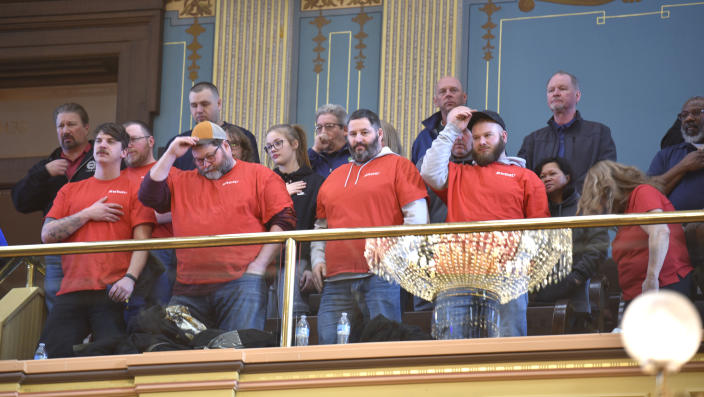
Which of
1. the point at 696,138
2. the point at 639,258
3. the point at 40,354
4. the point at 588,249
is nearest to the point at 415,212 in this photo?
the point at 588,249

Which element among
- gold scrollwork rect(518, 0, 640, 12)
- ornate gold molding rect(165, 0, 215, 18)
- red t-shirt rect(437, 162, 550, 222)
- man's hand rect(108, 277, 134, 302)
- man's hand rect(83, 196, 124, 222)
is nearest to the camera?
man's hand rect(108, 277, 134, 302)

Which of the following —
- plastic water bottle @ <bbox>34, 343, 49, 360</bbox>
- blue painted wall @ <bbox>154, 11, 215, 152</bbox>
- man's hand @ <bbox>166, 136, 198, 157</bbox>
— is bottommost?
plastic water bottle @ <bbox>34, 343, 49, 360</bbox>

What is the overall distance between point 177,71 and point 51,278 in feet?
13.5

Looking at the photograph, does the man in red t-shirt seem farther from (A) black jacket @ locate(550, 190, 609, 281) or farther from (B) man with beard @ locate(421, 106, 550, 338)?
(A) black jacket @ locate(550, 190, 609, 281)

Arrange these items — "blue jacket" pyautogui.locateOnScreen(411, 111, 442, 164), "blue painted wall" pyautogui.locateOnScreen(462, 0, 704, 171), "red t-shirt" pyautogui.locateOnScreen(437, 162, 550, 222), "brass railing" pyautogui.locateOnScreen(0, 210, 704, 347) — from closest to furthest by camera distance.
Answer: "brass railing" pyautogui.locateOnScreen(0, 210, 704, 347) → "red t-shirt" pyautogui.locateOnScreen(437, 162, 550, 222) → "blue jacket" pyautogui.locateOnScreen(411, 111, 442, 164) → "blue painted wall" pyautogui.locateOnScreen(462, 0, 704, 171)

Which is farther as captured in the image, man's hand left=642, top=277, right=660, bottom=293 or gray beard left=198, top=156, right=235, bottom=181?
gray beard left=198, top=156, right=235, bottom=181

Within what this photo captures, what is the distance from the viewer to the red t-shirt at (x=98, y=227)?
6.16 metres

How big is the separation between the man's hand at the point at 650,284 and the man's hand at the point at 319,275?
152 cm

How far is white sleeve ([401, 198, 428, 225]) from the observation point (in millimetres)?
6215

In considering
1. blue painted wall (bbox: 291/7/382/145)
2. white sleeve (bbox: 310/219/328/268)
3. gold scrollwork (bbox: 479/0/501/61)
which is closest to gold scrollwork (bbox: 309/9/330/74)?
blue painted wall (bbox: 291/7/382/145)

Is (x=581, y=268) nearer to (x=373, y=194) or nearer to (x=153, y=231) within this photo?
(x=373, y=194)

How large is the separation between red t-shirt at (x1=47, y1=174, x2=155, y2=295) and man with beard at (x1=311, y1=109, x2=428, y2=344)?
1034mm

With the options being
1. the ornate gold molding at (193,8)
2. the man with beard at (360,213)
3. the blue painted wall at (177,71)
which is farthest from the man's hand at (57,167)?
the ornate gold molding at (193,8)

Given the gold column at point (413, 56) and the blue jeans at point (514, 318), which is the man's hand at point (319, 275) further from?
the gold column at point (413, 56)
